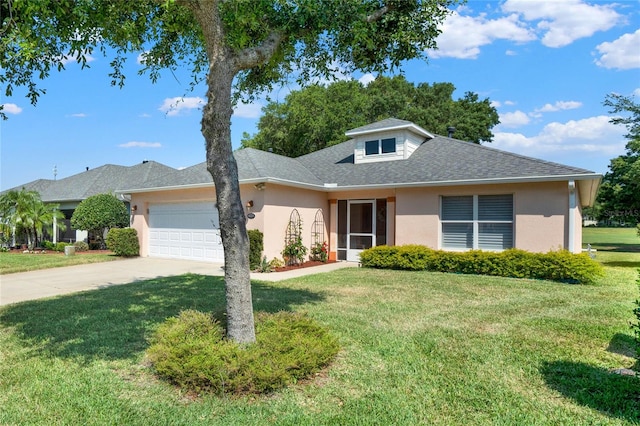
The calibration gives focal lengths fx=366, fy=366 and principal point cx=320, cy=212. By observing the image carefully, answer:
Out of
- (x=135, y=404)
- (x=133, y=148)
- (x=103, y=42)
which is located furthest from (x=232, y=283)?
(x=133, y=148)

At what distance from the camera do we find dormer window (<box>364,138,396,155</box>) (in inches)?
619

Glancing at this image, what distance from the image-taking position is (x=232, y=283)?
4.44 meters

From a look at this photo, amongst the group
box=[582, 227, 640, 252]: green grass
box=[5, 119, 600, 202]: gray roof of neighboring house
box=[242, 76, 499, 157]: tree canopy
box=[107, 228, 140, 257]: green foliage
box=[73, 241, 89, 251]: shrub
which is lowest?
box=[582, 227, 640, 252]: green grass

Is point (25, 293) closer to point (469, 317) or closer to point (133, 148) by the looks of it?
point (469, 317)

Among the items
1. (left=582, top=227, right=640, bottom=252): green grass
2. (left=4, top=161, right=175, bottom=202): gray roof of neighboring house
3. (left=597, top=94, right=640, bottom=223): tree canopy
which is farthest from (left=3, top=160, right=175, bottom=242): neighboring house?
(left=597, top=94, right=640, bottom=223): tree canopy

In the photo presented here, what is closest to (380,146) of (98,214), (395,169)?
(395,169)

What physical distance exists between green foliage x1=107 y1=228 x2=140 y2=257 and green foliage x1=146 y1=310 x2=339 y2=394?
12992 millimetres

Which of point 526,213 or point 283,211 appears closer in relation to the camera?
point 526,213

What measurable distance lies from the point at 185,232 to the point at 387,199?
8.44m

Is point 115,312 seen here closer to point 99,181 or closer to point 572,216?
point 572,216

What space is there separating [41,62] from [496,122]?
36746 mm

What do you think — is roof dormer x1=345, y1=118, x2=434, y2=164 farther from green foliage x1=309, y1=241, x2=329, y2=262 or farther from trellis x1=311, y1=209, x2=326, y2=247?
green foliage x1=309, y1=241, x2=329, y2=262

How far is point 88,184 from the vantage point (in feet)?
73.9

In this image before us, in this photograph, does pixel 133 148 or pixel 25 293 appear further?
pixel 133 148
